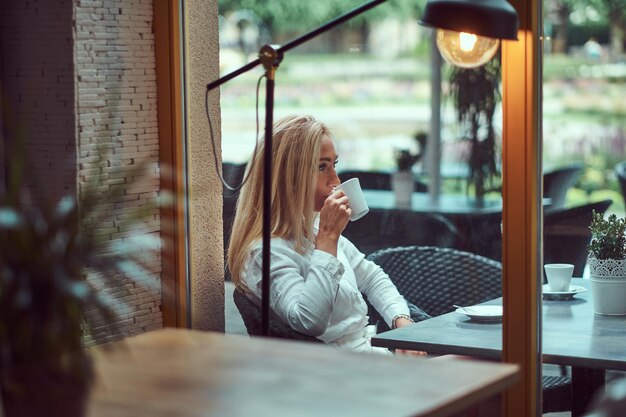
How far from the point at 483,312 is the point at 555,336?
0.24 metres

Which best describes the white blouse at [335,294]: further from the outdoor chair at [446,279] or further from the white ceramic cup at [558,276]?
the white ceramic cup at [558,276]

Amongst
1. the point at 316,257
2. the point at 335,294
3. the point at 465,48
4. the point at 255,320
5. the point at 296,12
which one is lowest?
the point at 255,320

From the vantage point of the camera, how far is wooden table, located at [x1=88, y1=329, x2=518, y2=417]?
185 centimetres

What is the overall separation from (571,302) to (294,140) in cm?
106

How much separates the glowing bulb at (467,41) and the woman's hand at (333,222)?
2.10 ft

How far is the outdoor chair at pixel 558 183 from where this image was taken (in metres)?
3.19

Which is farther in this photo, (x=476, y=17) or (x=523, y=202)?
(x=523, y=202)

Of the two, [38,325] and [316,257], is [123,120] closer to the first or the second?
[316,257]

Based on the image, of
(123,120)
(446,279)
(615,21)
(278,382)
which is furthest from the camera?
(123,120)

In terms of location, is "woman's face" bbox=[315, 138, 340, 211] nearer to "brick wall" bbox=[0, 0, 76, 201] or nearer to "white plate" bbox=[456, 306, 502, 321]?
"white plate" bbox=[456, 306, 502, 321]

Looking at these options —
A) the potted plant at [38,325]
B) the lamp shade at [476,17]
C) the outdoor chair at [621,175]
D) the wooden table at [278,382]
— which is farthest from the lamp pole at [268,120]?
the potted plant at [38,325]

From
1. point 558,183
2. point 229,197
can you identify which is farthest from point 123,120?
point 558,183

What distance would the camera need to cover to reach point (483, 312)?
3.34 metres

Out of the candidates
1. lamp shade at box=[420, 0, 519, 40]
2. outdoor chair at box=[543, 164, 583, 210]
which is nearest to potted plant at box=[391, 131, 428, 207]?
outdoor chair at box=[543, 164, 583, 210]
